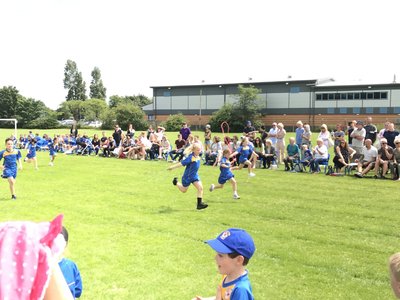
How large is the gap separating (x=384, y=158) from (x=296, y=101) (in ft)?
163

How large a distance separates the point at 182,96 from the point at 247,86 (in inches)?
515

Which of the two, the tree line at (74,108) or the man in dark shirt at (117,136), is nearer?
the man in dark shirt at (117,136)

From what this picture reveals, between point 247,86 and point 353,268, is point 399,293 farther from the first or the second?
point 247,86

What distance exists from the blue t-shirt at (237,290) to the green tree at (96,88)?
420 feet

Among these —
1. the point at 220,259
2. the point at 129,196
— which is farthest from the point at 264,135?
the point at 220,259

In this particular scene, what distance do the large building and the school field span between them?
46732 millimetres

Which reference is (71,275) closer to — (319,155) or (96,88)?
(319,155)

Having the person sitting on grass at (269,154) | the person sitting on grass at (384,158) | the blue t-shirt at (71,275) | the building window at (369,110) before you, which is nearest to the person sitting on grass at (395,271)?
the blue t-shirt at (71,275)

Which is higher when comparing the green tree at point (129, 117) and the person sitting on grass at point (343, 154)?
the green tree at point (129, 117)

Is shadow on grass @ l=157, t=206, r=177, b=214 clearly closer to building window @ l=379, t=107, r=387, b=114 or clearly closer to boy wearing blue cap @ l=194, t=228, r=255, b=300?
boy wearing blue cap @ l=194, t=228, r=255, b=300

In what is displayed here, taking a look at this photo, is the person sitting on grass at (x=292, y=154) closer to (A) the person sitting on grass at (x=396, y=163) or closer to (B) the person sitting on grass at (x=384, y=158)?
(B) the person sitting on grass at (x=384, y=158)

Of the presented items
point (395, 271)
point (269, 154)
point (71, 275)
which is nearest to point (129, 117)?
point (269, 154)

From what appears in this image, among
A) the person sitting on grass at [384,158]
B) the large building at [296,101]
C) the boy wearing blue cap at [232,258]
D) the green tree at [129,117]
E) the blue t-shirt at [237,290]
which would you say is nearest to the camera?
the blue t-shirt at [237,290]

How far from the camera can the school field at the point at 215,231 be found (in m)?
6.14
